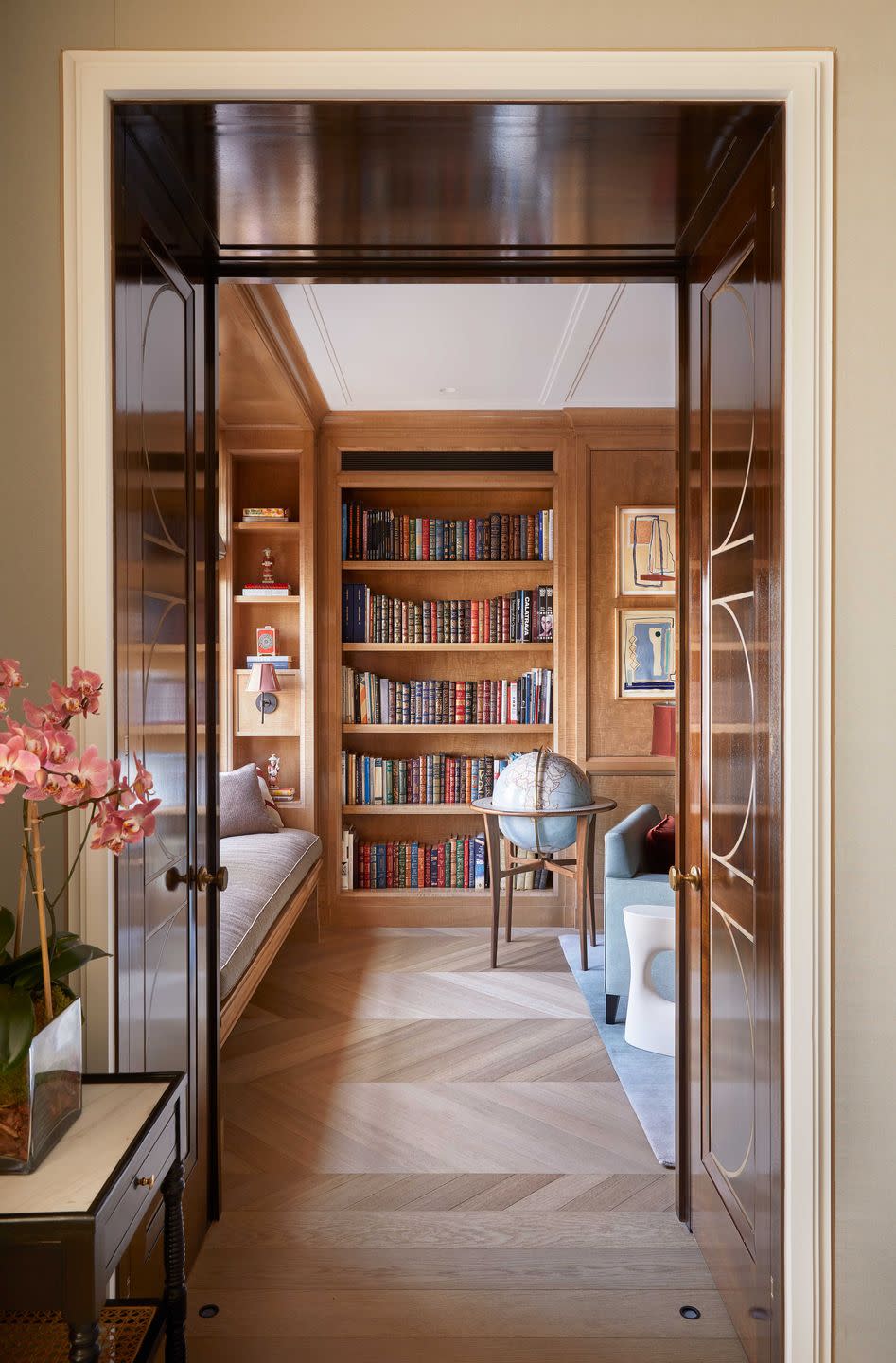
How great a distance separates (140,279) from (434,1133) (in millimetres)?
2581

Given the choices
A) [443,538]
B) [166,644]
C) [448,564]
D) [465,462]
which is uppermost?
[465,462]

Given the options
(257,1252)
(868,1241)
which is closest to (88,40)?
(868,1241)

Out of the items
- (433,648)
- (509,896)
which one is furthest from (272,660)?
(509,896)

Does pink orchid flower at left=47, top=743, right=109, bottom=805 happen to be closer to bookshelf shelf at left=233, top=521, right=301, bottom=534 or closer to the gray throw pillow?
the gray throw pillow

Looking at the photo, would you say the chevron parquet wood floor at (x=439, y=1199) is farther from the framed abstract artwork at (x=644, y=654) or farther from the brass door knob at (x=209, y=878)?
the framed abstract artwork at (x=644, y=654)

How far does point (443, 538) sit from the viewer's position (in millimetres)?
5531

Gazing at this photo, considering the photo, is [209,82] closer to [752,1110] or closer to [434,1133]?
[752,1110]

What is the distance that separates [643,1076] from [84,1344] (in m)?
2.67

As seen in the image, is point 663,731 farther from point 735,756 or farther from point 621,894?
point 735,756

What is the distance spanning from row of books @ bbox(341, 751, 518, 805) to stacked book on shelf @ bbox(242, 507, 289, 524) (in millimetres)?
1376

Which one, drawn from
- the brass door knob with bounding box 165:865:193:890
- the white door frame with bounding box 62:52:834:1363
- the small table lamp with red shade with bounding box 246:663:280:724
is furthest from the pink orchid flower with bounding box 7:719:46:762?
the small table lamp with red shade with bounding box 246:663:280:724

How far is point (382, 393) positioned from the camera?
16.6 feet

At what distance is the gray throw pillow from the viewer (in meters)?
5.00

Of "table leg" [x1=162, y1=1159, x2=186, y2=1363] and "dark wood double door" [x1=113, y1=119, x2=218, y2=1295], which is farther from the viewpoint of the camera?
"dark wood double door" [x1=113, y1=119, x2=218, y2=1295]
